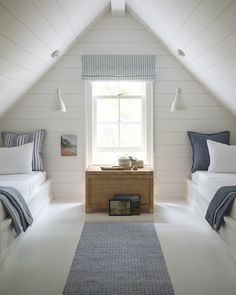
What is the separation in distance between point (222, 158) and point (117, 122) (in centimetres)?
163

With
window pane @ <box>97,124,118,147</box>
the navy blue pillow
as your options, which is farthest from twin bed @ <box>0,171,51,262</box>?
the navy blue pillow

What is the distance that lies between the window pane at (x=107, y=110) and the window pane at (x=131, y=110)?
89mm

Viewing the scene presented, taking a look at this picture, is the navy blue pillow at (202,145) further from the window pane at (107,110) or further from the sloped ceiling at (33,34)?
the sloped ceiling at (33,34)

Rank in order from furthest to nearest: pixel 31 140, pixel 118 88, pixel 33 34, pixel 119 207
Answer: pixel 118 88 → pixel 31 140 → pixel 119 207 → pixel 33 34

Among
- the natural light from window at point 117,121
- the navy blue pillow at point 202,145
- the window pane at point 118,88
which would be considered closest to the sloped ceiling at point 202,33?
the navy blue pillow at point 202,145

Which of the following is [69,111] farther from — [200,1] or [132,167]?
[200,1]

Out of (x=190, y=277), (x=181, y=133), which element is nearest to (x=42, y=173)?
(x=181, y=133)

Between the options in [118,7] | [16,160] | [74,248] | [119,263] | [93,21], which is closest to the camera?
[119,263]

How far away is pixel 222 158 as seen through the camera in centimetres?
457

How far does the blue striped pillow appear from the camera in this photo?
4.91 metres

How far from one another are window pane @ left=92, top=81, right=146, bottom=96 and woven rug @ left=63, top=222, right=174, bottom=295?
2106mm

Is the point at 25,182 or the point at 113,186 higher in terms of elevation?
the point at 25,182

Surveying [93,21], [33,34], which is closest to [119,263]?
[33,34]

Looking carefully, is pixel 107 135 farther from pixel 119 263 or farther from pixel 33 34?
pixel 119 263
